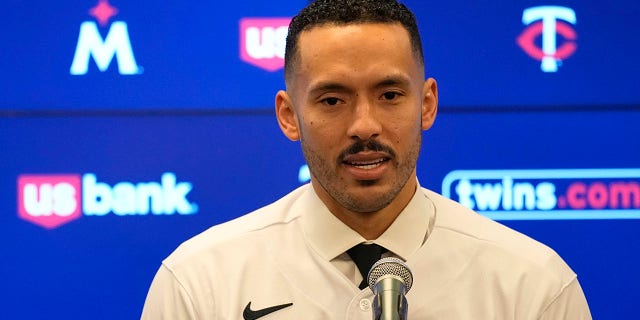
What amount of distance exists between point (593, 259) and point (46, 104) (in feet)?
5.37

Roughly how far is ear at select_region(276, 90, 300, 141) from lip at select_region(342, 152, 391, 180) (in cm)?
20

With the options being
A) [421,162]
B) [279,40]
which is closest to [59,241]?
[279,40]

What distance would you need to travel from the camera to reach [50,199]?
3051 mm

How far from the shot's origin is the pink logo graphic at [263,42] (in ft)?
10.1

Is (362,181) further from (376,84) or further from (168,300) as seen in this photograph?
(168,300)

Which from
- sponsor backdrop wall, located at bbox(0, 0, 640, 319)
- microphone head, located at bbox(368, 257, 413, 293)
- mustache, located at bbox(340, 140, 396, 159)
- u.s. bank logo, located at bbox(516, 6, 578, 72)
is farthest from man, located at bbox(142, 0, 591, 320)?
u.s. bank logo, located at bbox(516, 6, 578, 72)

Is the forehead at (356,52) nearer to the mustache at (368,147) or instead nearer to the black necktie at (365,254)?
the mustache at (368,147)

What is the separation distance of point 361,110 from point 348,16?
0.62ft

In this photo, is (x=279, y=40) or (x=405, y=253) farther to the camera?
(x=279, y=40)

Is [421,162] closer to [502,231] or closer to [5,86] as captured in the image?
[502,231]

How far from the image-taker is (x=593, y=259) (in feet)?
9.97

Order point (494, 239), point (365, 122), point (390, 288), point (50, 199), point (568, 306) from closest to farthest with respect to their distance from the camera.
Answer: point (390, 288), point (365, 122), point (568, 306), point (494, 239), point (50, 199)

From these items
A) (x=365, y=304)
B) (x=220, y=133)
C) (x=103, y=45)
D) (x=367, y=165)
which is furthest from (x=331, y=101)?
(x=103, y=45)

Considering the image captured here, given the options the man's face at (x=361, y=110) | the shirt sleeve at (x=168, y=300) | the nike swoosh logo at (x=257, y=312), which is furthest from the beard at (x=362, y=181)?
the shirt sleeve at (x=168, y=300)
